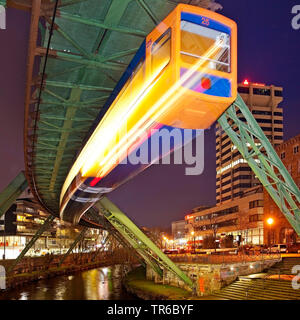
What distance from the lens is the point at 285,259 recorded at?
3030cm

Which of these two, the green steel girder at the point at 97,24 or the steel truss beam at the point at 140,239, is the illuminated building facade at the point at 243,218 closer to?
the steel truss beam at the point at 140,239

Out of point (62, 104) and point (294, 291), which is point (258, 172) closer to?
point (62, 104)

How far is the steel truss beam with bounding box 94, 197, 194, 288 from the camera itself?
30.2 metres

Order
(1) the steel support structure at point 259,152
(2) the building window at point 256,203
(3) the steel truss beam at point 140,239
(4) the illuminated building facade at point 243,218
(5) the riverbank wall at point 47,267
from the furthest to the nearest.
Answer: (4) the illuminated building facade at point 243,218 < (2) the building window at point 256,203 < (5) the riverbank wall at point 47,267 < (3) the steel truss beam at point 140,239 < (1) the steel support structure at point 259,152

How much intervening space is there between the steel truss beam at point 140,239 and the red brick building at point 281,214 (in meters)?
32.8

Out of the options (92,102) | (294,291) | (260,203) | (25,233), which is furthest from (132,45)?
(25,233)

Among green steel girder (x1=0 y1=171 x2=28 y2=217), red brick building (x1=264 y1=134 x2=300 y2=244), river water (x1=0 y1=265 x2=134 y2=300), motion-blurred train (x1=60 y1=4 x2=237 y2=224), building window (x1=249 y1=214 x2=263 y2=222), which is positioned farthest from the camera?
building window (x1=249 y1=214 x2=263 y2=222)

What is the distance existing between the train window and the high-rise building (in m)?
124

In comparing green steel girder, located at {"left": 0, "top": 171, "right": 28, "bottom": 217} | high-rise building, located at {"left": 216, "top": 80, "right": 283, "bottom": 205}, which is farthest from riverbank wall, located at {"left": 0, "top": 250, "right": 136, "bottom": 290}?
high-rise building, located at {"left": 216, "top": 80, "right": 283, "bottom": 205}

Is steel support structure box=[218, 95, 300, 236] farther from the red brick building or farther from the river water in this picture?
the red brick building

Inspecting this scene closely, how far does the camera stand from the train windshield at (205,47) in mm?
6840
